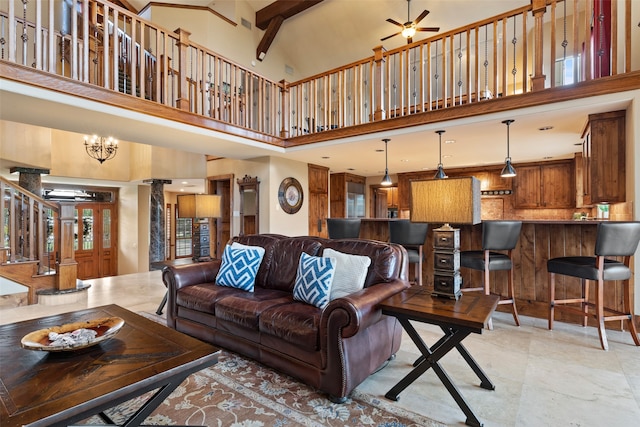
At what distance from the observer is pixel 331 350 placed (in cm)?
192

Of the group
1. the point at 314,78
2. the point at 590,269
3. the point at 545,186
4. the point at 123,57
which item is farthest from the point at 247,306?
the point at 545,186

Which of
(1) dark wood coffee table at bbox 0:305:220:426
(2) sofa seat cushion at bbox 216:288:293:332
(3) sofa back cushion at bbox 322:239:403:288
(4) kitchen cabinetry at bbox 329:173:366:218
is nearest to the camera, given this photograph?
(1) dark wood coffee table at bbox 0:305:220:426

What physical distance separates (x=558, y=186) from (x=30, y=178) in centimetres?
1070

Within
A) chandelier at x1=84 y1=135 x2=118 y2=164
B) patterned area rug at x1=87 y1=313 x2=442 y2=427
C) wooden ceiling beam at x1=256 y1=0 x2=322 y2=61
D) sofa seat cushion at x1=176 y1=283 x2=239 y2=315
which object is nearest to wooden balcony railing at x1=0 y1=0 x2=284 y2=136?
chandelier at x1=84 y1=135 x2=118 y2=164

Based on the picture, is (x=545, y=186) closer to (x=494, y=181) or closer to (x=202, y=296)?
(x=494, y=181)

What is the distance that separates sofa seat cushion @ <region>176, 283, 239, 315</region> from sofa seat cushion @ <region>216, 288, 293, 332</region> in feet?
0.34

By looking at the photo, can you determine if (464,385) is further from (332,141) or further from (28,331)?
(332,141)

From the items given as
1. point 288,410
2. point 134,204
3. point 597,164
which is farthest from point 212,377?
point 134,204

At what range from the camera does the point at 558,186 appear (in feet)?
21.6

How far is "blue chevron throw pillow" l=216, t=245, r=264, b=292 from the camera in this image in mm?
2953

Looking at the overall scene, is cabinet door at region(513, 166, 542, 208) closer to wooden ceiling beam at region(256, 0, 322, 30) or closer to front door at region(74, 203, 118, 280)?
wooden ceiling beam at region(256, 0, 322, 30)

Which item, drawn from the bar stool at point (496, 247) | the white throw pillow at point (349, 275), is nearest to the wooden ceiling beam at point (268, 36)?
the bar stool at point (496, 247)

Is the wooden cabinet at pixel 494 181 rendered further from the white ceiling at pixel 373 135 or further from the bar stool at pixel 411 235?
the bar stool at pixel 411 235

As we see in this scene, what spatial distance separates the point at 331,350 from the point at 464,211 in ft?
3.91
